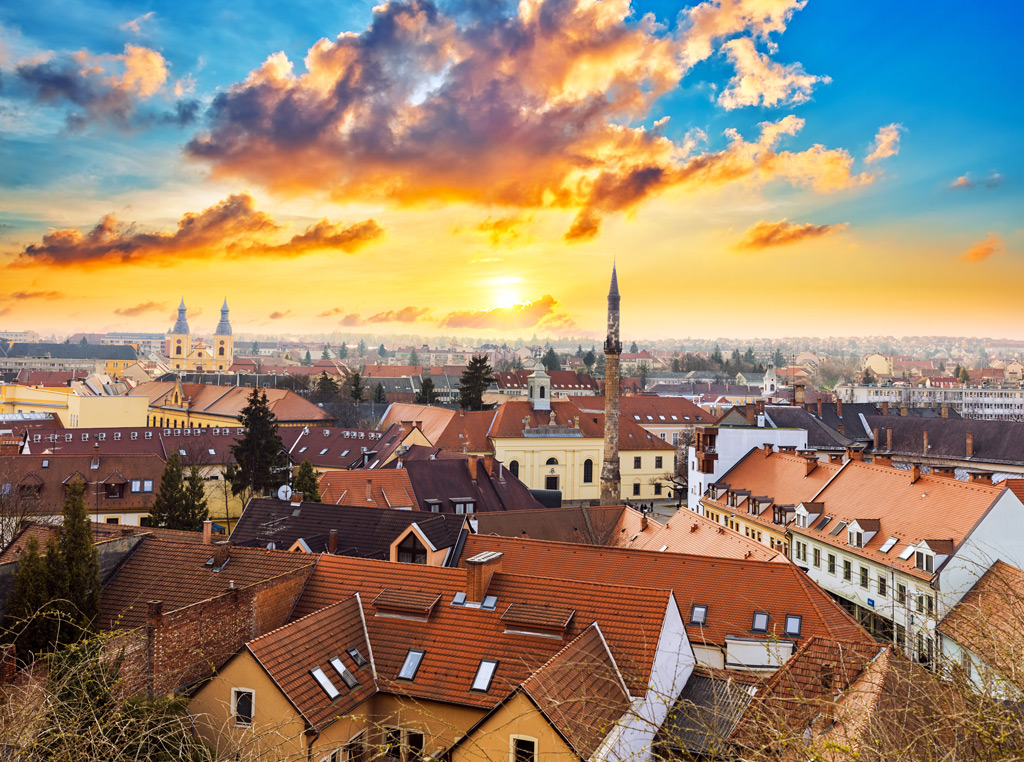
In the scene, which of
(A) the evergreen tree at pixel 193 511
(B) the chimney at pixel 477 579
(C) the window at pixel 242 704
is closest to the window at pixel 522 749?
(B) the chimney at pixel 477 579

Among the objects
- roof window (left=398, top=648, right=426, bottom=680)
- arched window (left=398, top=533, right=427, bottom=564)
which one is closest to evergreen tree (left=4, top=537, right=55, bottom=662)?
roof window (left=398, top=648, right=426, bottom=680)

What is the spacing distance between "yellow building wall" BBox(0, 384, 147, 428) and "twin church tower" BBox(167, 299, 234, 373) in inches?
2783

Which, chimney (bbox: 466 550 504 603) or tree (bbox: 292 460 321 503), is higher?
chimney (bbox: 466 550 504 603)

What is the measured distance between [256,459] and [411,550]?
2700 centimetres

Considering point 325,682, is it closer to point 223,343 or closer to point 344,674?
point 344,674

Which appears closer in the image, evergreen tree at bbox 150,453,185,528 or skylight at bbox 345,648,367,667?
skylight at bbox 345,648,367,667

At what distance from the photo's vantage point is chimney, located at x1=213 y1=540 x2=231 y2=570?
19.3m

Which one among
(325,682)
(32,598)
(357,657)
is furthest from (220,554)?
(325,682)

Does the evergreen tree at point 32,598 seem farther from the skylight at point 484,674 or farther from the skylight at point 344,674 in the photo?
the skylight at point 484,674

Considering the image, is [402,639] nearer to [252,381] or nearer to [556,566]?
[556,566]

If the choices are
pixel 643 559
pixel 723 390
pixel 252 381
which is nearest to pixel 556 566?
A: pixel 643 559

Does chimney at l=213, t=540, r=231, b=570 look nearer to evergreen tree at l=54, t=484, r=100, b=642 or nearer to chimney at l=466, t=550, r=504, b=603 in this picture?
evergreen tree at l=54, t=484, r=100, b=642

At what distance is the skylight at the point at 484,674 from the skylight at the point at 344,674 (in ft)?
7.54

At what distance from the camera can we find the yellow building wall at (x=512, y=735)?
1284cm
